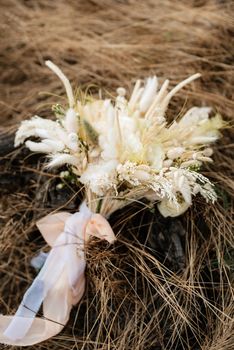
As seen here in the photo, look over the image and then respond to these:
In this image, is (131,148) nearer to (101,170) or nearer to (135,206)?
(101,170)

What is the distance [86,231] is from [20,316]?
26cm

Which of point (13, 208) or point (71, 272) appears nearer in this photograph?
point (71, 272)

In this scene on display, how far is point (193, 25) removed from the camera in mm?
1928

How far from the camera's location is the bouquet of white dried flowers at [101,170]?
46.8 inches

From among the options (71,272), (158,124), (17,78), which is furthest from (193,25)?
(71,272)

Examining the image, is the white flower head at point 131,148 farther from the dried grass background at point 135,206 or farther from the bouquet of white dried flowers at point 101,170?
the dried grass background at point 135,206

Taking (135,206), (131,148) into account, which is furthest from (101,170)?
(135,206)

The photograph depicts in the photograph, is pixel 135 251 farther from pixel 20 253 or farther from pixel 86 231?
pixel 20 253

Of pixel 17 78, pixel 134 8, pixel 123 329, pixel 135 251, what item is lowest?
pixel 123 329

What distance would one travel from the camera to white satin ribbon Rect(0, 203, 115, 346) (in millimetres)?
1252

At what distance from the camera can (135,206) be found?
138cm

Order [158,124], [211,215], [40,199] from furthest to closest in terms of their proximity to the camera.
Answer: [40,199], [211,215], [158,124]

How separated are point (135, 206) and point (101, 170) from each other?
0.24 meters

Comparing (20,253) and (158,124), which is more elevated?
(158,124)
